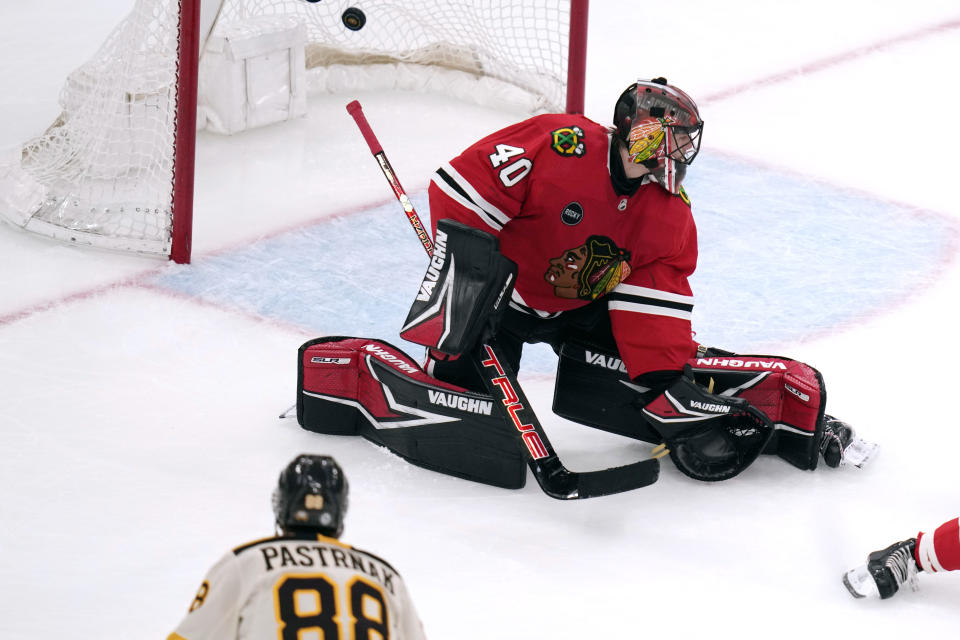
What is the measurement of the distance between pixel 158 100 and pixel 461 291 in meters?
1.55

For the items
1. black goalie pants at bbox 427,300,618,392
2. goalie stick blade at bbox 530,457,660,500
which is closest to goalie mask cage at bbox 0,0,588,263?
black goalie pants at bbox 427,300,618,392

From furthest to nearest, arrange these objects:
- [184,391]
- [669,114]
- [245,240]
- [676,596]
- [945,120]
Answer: [945,120]
[245,240]
[184,391]
[669,114]
[676,596]

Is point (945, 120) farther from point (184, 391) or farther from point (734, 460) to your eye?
point (184, 391)

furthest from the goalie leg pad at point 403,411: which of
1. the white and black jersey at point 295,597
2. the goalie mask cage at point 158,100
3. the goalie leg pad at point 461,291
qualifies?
the white and black jersey at point 295,597

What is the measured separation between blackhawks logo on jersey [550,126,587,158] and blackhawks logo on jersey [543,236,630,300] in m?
0.18

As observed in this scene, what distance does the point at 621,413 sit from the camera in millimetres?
2965

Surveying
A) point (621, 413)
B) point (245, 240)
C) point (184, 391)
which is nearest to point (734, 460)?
point (621, 413)

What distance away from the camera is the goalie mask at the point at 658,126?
2686 mm

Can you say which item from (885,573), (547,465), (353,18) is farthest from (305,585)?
(353,18)

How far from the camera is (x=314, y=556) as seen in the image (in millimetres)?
1646

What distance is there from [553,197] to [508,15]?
2.15 meters

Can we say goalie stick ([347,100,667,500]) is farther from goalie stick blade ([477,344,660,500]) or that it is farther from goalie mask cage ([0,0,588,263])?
goalie mask cage ([0,0,588,263])

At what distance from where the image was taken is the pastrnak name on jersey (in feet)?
5.37

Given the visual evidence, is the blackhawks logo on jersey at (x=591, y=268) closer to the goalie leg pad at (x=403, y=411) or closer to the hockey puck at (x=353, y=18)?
the goalie leg pad at (x=403, y=411)
